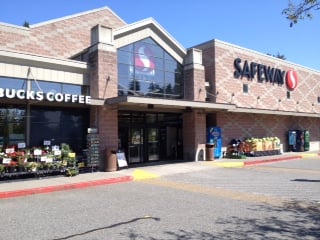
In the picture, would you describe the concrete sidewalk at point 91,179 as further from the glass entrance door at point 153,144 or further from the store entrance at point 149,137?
the glass entrance door at point 153,144

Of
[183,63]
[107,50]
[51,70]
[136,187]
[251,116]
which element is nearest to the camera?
[136,187]

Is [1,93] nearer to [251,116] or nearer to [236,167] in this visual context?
[236,167]

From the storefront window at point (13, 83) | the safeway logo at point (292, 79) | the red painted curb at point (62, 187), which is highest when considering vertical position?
the safeway logo at point (292, 79)

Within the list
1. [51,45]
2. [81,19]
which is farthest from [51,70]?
[81,19]

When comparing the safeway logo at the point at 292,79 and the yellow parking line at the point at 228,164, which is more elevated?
the safeway logo at the point at 292,79

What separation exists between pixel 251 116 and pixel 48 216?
20516 mm

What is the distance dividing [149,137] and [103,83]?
535 centimetres

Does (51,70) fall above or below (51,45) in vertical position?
below

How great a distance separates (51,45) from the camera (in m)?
20.5

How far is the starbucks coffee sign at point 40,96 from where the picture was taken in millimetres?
14158

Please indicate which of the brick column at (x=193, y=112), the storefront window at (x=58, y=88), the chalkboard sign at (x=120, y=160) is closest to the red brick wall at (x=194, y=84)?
the brick column at (x=193, y=112)

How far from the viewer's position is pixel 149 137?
71.9 feet

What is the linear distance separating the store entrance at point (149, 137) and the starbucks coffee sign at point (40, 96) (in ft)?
14.4

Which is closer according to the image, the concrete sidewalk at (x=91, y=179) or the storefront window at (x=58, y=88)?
the concrete sidewalk at (x=91, y=179)
